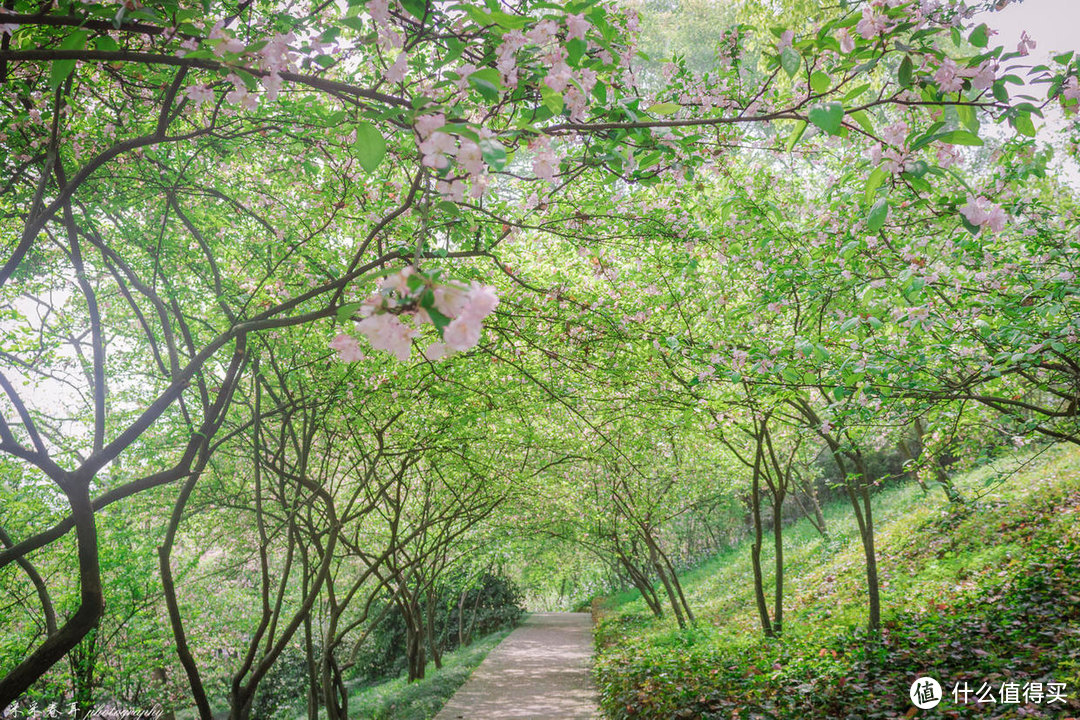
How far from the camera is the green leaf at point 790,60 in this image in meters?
1.66

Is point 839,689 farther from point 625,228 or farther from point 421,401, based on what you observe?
point 421,401

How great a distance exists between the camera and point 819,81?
5.30 ft

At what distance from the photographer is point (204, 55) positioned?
1.57m

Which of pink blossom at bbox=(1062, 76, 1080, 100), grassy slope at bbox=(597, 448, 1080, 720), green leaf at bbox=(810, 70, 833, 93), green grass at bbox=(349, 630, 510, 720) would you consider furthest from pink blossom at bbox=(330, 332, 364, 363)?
green grass at bbox=(349, 630, 510, 720)

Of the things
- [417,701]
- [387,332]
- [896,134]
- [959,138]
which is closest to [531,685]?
[417,701]

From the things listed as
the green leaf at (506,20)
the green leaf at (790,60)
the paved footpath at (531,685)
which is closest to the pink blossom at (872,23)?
the green leaf at (790,60)

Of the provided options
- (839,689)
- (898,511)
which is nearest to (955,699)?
(839,689)

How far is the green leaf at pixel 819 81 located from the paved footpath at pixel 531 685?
306 inches

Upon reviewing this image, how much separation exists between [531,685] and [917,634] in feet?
22.5

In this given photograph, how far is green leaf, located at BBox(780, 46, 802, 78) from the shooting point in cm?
166

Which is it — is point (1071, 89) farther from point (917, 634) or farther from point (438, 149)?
point (917, 634)

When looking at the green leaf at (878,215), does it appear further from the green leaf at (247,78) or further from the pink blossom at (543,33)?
the green leaf at (247,78)

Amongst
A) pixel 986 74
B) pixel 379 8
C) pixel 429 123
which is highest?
pixel 379 8

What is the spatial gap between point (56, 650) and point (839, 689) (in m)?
5.50
